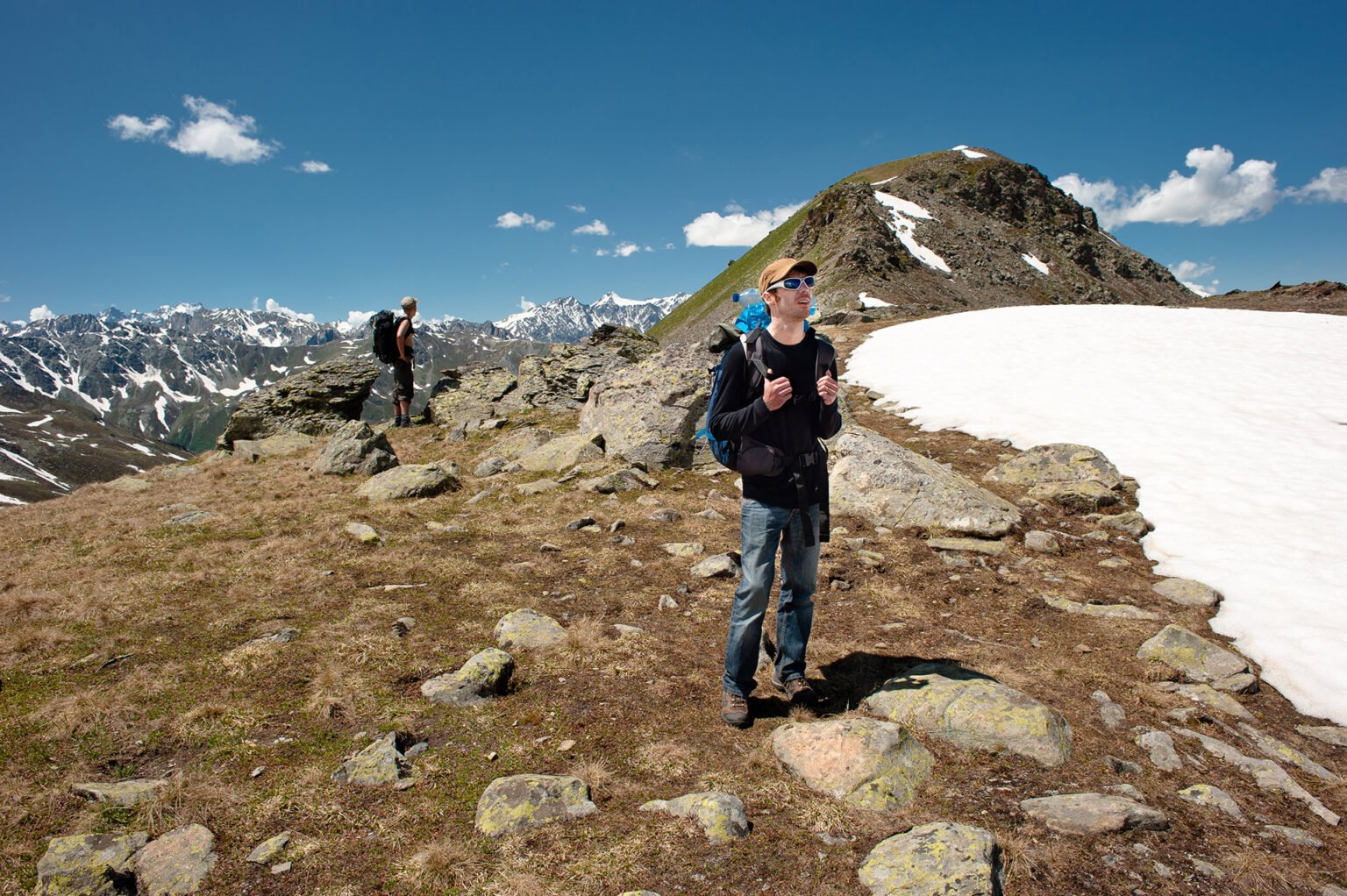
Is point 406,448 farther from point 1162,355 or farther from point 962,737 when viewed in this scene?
point 1162,355

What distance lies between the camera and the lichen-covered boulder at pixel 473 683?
19.6ft

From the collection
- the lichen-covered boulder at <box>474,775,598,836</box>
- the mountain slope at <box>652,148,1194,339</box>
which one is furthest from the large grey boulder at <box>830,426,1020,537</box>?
the mountain slope at <box>652,148,1194,339</box>

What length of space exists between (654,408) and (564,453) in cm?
252

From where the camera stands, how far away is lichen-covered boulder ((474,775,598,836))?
14.2ft

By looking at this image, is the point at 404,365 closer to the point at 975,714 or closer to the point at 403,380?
the point at 403,380

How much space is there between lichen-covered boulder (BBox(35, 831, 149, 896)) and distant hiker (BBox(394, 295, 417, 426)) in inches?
689

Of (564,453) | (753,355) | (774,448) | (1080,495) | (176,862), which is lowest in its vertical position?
(176,862)

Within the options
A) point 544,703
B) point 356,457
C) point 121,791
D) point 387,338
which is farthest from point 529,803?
point 387,338

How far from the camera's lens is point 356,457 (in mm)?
15148

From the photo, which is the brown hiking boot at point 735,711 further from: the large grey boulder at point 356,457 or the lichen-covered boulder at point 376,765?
the large grey boulder at point 356,457

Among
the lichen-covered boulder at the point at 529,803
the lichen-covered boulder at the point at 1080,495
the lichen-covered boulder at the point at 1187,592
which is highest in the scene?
the lichen-covered boulder at the point at 1080,495

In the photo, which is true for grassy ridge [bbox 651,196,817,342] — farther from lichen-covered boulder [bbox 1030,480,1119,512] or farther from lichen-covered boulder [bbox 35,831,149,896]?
lichen-covered boulder [bbox 35,831,149,896]

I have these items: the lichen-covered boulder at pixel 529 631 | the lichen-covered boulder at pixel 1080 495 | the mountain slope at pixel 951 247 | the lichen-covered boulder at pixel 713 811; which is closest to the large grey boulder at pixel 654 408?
the lichen-covered boulder at pixel 529 631

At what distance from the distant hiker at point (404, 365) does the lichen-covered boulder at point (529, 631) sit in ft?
49.4
